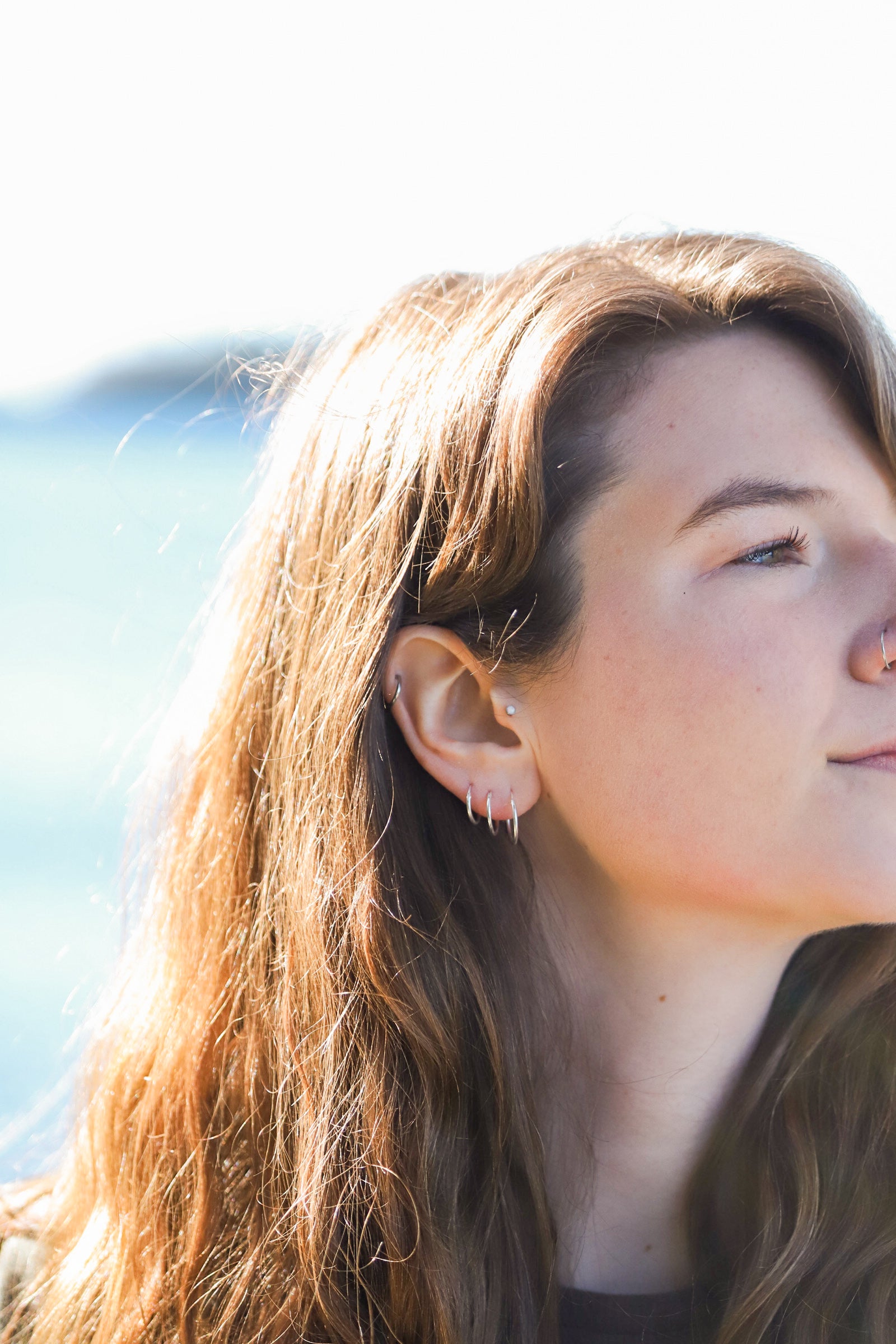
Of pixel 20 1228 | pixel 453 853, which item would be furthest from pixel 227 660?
pixel 20 1228

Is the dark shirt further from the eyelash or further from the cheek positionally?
the eyelash

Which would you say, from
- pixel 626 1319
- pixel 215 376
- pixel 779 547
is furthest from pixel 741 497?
A: pixel 626 1319

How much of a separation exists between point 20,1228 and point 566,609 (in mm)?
1245

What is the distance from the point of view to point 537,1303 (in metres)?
1.43

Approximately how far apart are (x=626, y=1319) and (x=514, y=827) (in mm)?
630

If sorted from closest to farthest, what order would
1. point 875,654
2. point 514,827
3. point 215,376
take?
1. point 875,654
2. point 514,827
3. point 215,376

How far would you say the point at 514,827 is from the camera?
150 cm

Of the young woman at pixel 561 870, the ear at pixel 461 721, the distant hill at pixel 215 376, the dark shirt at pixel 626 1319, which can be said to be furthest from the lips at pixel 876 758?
the distant hill at pixel 215 376

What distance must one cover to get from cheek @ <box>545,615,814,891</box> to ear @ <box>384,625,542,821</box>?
92 millimetres

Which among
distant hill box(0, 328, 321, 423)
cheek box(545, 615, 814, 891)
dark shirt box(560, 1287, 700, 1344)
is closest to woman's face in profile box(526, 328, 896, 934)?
cheek box(545, 615, 814, 891)

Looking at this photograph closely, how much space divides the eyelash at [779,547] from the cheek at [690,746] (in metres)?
0.10

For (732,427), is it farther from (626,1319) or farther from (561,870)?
(626,1319)

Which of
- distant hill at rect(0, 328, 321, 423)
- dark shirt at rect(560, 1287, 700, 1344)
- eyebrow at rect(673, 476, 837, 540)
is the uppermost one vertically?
distant hill at rect(0, 328, 321, 423)

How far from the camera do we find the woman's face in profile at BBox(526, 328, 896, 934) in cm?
136
